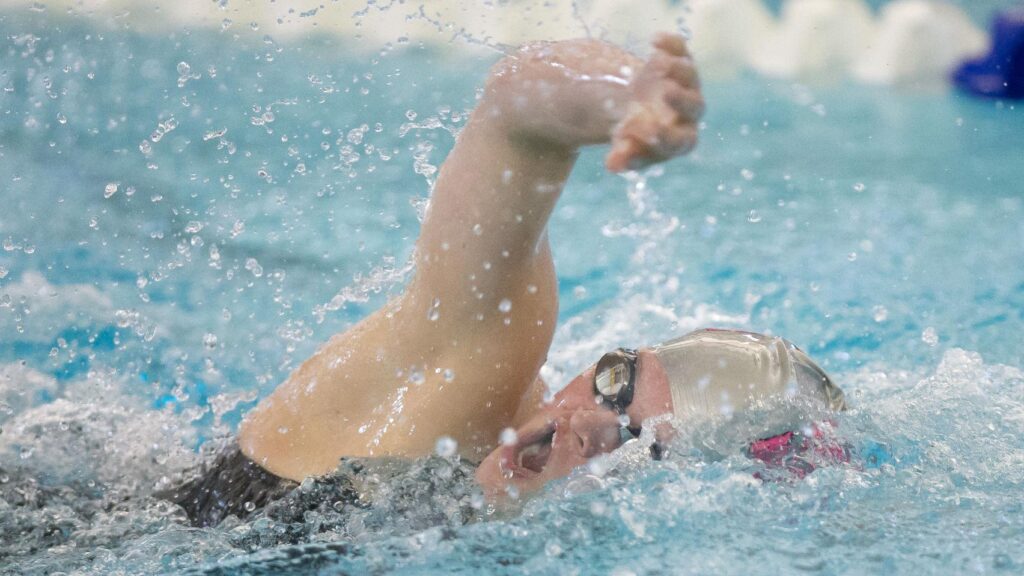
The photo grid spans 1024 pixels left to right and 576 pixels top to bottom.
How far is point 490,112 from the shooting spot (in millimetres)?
1076

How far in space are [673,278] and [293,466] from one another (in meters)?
1.64

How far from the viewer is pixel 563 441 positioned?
3.85 ft

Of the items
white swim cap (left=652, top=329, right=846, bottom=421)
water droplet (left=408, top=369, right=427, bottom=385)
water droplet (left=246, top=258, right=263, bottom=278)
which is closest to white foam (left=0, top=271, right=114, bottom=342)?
water droplet (left=246, top=258, right=263, bottom=278)

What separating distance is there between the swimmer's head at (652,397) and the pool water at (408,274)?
0.03 metres

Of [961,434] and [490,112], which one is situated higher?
[490,112]

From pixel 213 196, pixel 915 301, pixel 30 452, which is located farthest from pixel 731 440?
pixel 213 196

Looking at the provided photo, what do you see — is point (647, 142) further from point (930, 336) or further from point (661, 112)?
point (930, 336)

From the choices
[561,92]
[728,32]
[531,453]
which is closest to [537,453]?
[531,453]

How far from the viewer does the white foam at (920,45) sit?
448 cm

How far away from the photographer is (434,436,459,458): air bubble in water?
1.20 m

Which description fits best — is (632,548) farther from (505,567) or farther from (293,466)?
(293,466)

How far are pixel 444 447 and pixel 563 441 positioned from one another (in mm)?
135

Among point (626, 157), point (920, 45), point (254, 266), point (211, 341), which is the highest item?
point (626, 157)

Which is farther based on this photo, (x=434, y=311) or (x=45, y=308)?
(x=45, y=308)
